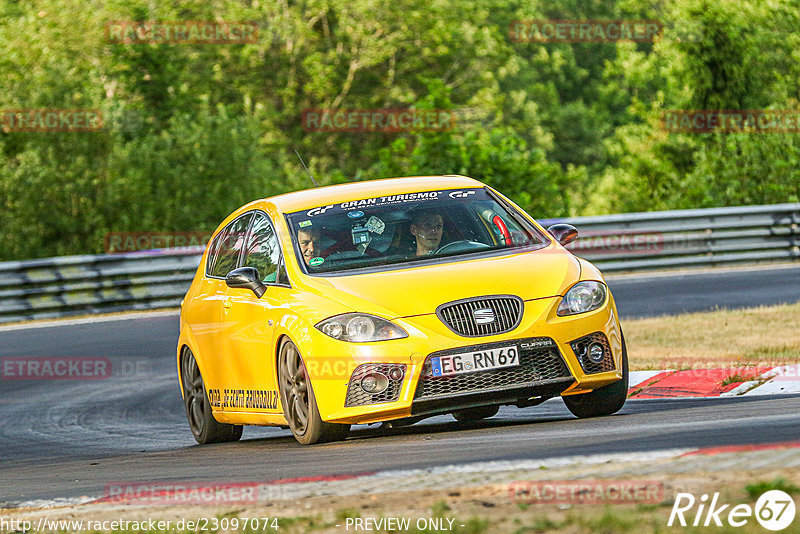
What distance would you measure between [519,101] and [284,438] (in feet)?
152

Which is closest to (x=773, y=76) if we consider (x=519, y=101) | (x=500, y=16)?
(x=519, y=101)

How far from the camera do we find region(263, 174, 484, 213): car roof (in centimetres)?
916

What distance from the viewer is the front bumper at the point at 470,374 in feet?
24.8

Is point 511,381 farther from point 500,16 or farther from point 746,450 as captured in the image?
point 500,16

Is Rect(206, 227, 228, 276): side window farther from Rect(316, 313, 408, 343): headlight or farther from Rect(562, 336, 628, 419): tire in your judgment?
Rect(562, 336, 628, 419): tire

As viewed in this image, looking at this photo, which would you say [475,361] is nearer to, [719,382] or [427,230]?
[427,230]

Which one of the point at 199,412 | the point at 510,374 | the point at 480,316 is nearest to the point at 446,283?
the point at 480,316

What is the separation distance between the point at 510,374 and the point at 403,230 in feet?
5.11

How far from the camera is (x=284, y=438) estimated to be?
30.8 ft

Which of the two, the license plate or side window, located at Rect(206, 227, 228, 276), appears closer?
the license plate

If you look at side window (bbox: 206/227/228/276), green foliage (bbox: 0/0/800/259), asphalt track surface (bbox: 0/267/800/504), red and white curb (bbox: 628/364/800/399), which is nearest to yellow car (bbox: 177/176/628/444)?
asphalt track surface (bbox: 0/267/800/504)

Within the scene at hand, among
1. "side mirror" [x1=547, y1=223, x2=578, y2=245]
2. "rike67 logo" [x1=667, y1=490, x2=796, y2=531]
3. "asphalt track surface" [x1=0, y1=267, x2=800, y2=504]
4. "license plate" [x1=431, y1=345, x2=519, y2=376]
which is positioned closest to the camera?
"rike67 logo" [x1=667, y1=490, x2=796, y2=531]

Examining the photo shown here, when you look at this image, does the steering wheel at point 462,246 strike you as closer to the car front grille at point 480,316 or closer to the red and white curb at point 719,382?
the car front grille at point 480,316

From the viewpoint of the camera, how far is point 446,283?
7.82 meters
